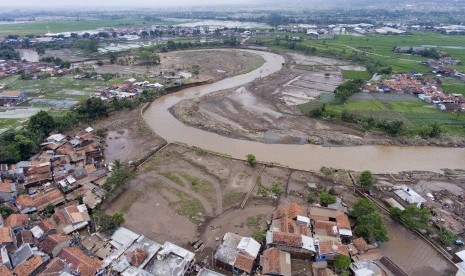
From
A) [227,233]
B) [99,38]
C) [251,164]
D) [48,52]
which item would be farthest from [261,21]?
[227,233]

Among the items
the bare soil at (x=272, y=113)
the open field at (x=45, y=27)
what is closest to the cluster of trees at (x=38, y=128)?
the bare soil at (x=272, y=113)

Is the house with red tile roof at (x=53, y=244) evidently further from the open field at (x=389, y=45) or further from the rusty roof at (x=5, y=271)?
the open field at (x=389, y=45)

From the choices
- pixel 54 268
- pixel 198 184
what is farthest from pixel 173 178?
pixel 54 268

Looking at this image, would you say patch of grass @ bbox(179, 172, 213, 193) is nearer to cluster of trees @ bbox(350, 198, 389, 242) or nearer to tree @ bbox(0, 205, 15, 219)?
cluster of trees @ bbox(350, 198, 389, 242)

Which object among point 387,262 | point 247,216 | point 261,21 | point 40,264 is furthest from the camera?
point 261,21

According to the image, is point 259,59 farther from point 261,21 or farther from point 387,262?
point 261,21

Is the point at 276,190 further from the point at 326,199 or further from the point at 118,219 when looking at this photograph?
the point at 118,219

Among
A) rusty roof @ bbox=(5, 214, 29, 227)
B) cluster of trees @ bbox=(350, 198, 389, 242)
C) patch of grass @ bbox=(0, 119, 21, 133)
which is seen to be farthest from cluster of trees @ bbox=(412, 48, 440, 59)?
rusty roof @ bbox=(5, 214, 29, 227)
